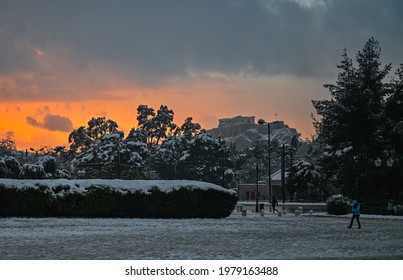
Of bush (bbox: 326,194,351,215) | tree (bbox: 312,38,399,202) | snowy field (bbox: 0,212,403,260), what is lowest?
snowy field (bbox: 0,212,403,260)

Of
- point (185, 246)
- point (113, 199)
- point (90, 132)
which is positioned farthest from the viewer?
point (90, 132)

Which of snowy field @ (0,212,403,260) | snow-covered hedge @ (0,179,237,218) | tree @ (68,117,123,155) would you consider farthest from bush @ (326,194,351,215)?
tree @ (68,117,123,155)

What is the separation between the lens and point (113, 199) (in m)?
34.5

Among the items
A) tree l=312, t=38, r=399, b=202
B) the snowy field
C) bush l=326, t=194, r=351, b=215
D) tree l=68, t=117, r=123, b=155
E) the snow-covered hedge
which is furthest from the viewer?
tree l=68, t=117, r=123, b=155

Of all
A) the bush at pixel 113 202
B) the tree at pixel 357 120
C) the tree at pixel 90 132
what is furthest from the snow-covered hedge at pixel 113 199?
the tree at pixel 90 132

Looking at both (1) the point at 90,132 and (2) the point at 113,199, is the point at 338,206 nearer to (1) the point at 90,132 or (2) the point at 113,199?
(2) the point at 113,199

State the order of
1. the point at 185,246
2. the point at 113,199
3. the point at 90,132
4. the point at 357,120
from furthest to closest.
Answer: the point at 90,132
the point at 357,120
the point at 113,199
the point at 185,246

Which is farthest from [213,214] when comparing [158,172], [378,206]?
[158,172]

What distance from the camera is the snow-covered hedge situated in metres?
32.8

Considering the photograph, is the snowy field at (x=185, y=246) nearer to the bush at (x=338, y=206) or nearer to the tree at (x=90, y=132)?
the bush at (x=338, y=206)

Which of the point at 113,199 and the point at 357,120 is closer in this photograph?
the point at 113,199

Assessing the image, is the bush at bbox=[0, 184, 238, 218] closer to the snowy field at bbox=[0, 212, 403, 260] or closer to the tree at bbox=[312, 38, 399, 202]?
the snowy field at bbox=[0, 212, 403, 260]

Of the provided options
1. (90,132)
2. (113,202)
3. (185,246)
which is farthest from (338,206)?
(90,132)

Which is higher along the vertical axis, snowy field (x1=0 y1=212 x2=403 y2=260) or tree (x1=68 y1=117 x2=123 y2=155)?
tree (x1=68 y1=117 x2=123 y2=155)
